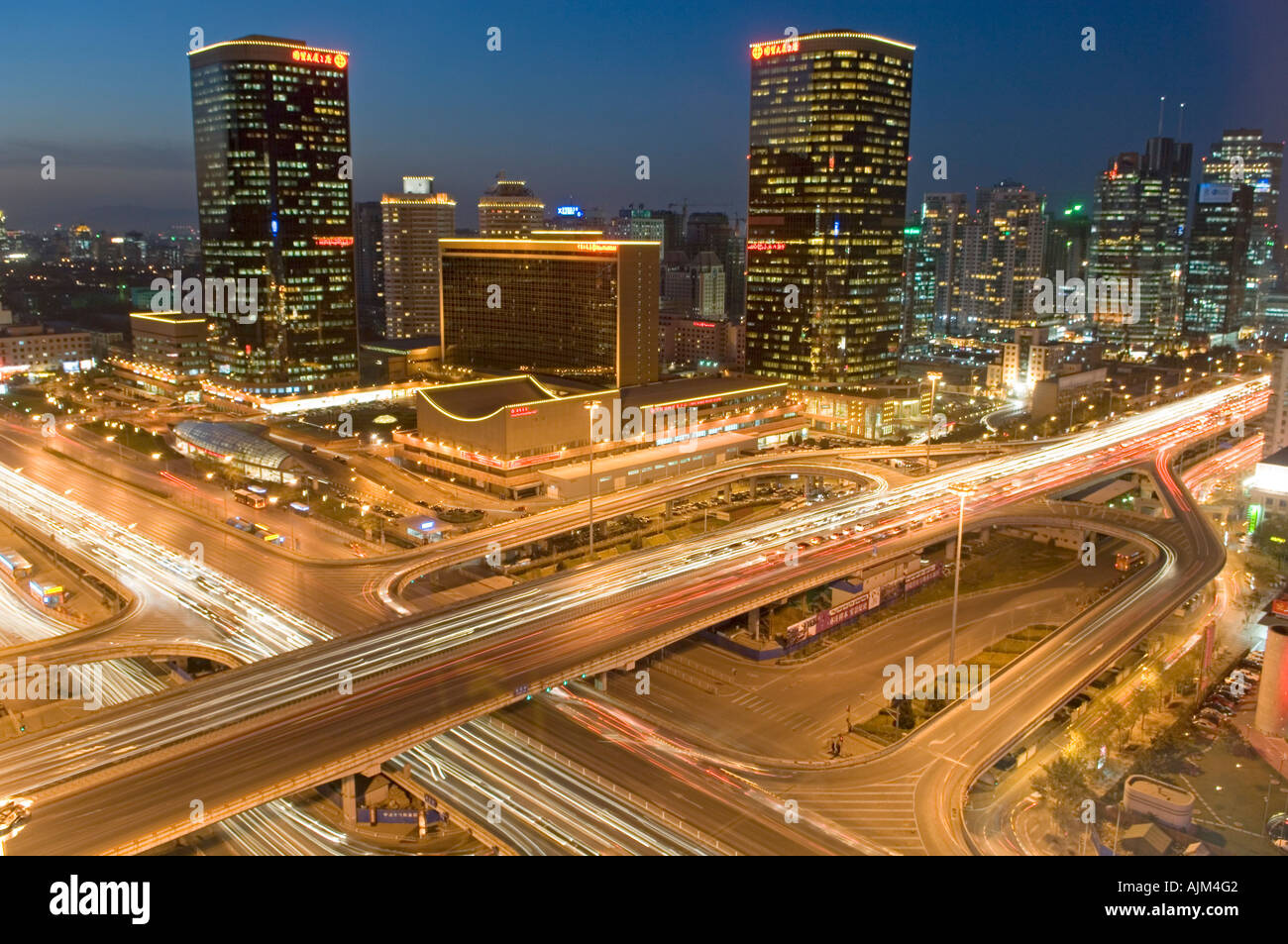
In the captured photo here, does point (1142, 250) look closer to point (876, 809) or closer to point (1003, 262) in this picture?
point (1003, 262)

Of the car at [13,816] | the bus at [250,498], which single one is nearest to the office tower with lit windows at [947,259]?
the bus at [250,498]

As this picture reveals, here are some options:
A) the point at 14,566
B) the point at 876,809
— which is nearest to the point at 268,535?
the point at 14,566

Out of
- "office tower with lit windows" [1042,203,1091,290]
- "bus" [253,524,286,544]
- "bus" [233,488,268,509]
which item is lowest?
"bus" [253,524,286,544]

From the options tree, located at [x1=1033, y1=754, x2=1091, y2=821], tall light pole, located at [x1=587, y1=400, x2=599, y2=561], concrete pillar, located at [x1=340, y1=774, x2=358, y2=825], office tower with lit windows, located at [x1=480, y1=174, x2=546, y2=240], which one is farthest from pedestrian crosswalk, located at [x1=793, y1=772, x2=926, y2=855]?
office tower with lit windows, located at [x1=480, y1=174, x2=546, y2=240]

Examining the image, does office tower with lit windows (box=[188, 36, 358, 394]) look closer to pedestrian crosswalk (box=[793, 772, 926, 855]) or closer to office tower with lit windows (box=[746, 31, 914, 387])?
office tower with lit windows (box=[746, 31, 914, 387])
